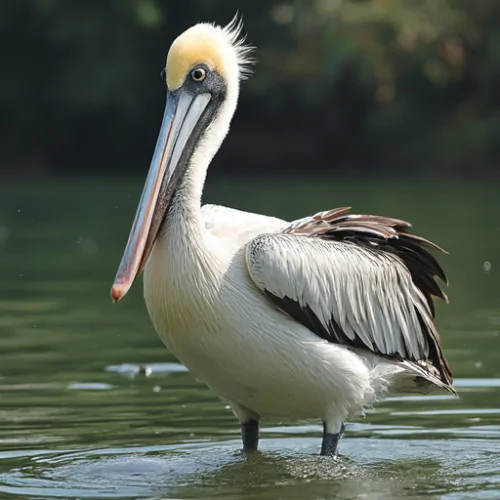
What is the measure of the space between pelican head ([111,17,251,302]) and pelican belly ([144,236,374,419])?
21 cm

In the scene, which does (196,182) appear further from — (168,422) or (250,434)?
(168,422)

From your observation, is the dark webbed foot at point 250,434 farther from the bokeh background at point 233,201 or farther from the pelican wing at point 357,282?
the pelican wing at point 357,282

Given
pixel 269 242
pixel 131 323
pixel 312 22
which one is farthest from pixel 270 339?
pixel 312 22

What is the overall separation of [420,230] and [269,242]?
34.2 feet

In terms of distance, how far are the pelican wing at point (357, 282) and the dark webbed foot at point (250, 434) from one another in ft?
1.83

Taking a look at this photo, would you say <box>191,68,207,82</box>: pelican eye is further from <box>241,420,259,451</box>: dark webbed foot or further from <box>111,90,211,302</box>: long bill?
<box>241,420,259,451</box>: dark webbed foot

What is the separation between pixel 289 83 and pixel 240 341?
31.0 meters

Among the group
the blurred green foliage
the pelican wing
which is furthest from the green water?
A: the blurred green foliage

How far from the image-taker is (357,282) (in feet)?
21.1

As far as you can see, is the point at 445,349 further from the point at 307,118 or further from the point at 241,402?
the point at 307,118

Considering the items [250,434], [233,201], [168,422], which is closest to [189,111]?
[250,434]

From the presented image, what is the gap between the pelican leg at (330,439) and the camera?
20.6 feet

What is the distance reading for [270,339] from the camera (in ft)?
19.6

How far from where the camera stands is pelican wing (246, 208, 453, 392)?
605 cm
